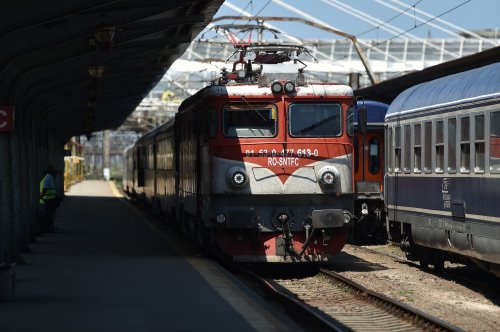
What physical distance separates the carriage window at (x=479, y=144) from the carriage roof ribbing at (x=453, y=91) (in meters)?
0.30

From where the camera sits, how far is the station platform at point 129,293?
427 inches

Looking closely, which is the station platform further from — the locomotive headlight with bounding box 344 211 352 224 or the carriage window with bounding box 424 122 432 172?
the carriage window with bounding box 424 122 432 172

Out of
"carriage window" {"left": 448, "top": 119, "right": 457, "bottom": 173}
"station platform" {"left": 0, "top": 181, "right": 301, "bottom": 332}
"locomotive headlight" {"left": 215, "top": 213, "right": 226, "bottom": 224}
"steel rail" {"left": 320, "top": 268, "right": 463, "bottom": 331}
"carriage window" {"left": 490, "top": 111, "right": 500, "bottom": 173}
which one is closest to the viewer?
"station platform" {"left": 0, "top": 181, "right": 301, "bottom": 332}

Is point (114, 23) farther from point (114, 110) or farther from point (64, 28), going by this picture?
point (114, 110)

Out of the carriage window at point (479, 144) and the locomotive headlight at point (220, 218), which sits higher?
the carriage window at point (479, 144)

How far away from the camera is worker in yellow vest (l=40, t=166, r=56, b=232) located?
79.7 feet

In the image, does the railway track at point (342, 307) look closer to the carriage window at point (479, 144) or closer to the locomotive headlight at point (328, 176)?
the locomotive headlight at point (328, 176)

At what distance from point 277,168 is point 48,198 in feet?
32.0

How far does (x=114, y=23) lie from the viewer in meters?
15.2

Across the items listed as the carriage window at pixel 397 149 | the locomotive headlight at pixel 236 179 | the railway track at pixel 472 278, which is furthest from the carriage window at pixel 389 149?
the locomotive headlight at pixel 236 179

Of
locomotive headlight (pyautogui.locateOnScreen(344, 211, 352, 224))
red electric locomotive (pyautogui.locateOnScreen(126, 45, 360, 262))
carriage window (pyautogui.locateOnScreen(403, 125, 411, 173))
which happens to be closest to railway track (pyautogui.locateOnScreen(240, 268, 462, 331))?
red electric locomotive (pyautogui.locateOnScreen(126, 45, 360, 262))

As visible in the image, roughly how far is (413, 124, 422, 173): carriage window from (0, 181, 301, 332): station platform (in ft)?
11.3

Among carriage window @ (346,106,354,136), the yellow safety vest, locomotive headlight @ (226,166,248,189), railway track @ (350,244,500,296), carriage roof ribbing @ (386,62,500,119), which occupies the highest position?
carriage roof ribbing @ (386,62,500,119)

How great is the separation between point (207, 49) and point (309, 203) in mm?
77342
